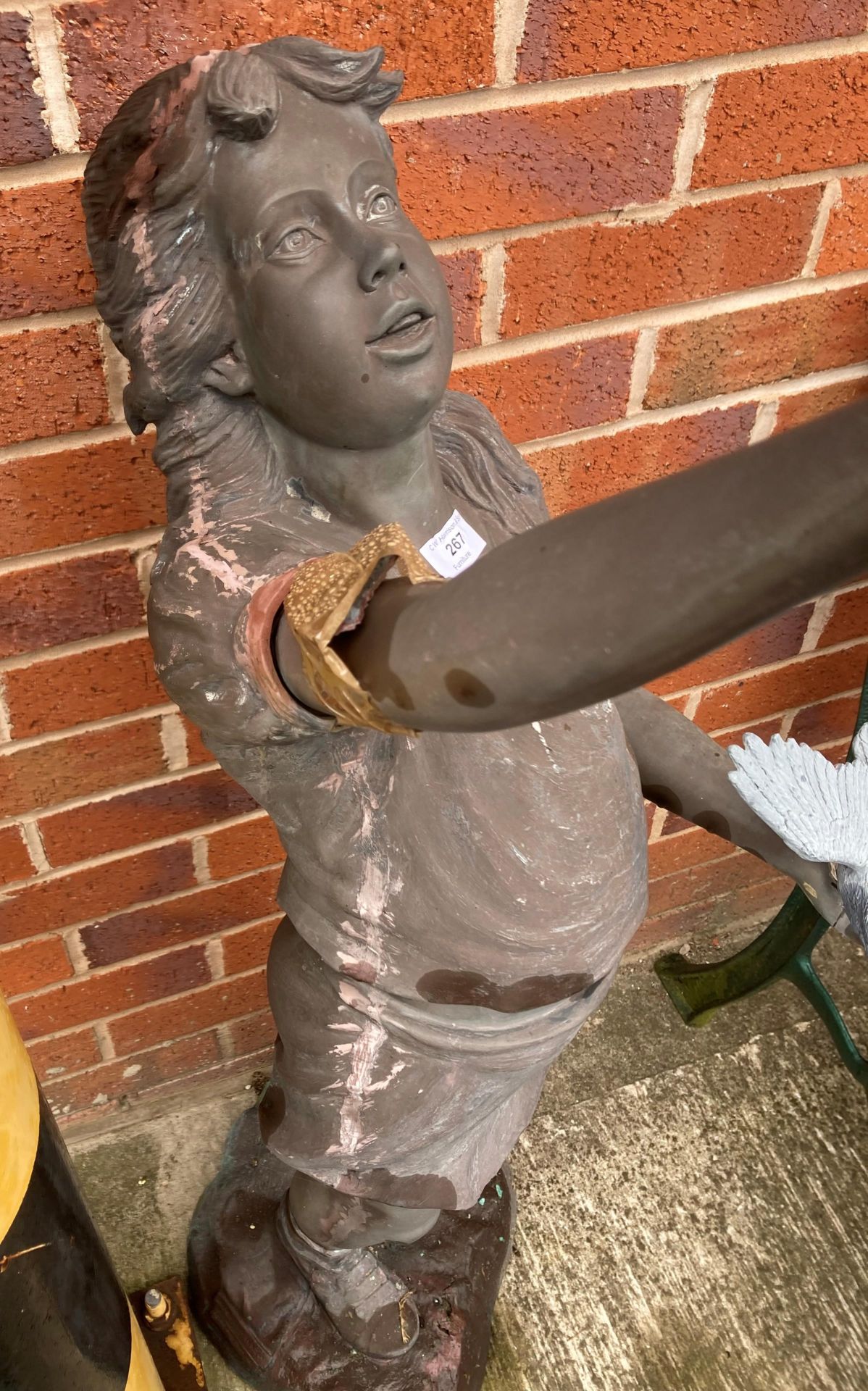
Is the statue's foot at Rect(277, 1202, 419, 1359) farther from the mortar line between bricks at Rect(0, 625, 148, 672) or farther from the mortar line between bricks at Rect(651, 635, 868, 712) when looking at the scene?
the mortar line between bricks at Rect(651, 635, 868, 712)

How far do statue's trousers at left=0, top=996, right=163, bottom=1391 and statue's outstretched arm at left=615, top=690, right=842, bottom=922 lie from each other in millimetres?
526

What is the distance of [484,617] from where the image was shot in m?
0.45

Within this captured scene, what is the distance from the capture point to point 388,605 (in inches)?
19.7

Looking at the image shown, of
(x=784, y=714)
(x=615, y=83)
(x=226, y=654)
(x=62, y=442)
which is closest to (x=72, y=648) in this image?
(x=62, y=442)

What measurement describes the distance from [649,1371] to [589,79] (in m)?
1.30

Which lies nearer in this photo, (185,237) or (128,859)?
(185,237)

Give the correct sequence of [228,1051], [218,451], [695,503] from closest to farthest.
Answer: [695,503], [218,451], [228,1051]

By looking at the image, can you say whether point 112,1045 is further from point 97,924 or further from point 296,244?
point 296,244

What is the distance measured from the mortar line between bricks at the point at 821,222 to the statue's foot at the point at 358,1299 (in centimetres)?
110

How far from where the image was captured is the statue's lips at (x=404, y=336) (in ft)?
2.06

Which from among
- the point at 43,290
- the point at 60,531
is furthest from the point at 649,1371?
the point at 43,290

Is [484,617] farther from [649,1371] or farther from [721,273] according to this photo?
[649,1371]

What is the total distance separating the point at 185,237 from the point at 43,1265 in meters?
0.70

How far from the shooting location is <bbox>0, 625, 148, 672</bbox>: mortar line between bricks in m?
0.98
